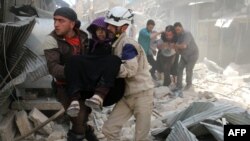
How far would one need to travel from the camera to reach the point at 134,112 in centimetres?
410

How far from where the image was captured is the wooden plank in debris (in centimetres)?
538

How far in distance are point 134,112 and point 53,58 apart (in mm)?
1134

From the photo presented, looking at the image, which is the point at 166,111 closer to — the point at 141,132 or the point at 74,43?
the point at 141,132

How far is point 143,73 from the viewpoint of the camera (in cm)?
394

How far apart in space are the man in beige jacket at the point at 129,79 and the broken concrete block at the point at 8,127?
60.6 inches

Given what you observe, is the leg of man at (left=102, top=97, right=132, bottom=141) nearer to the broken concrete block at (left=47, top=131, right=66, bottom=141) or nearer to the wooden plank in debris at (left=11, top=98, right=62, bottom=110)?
the broken concrete block at (left=47, top=131, right=66, bottom=141)

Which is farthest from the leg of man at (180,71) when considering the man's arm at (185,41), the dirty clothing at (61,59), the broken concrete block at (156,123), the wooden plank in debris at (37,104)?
the dirty clothing at (61,59)

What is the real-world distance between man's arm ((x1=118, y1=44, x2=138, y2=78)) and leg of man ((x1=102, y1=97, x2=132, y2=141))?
0.55m

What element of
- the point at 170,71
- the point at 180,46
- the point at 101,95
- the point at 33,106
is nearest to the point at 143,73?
the point at 101,95

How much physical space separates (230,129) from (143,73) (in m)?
1.12

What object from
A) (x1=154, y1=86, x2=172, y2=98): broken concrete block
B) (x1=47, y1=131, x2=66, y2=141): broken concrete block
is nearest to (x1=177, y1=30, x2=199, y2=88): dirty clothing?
(x1=154, y1=86, x2=172, y2=98): broken concrete block

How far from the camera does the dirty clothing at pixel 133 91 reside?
367 centimetres

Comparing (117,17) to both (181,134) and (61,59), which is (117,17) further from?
(181,134)

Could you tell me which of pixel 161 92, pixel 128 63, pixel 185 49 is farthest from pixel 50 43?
pixel 185 49
